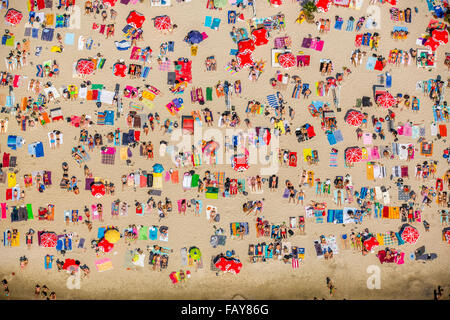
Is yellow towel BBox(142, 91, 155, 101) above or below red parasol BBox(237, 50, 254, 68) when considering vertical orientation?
below

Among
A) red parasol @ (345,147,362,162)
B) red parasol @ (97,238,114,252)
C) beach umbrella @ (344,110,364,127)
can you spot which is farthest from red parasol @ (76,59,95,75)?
red parasol @ (345,147,362,162)

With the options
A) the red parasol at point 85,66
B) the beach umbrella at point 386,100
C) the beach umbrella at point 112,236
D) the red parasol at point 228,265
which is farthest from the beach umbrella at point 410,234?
the red parasol at point 85,66

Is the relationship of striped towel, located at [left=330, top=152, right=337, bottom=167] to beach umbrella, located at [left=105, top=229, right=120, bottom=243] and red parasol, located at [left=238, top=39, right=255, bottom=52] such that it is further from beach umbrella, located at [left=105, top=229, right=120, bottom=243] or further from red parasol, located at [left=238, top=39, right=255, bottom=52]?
beach umbrella, located at [left=105, top=229, right=120, bottom=243]

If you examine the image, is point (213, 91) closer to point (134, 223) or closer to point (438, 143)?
point (134, 223)

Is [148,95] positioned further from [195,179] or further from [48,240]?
[48,240]

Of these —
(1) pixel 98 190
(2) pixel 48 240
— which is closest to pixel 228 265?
(1) pixel 98 190

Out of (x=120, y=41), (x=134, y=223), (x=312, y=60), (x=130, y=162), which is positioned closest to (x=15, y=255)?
(x=134, y=223)

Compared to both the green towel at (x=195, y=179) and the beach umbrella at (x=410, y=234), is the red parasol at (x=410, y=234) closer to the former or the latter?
the beach umbrella at (x=410, y=234)
